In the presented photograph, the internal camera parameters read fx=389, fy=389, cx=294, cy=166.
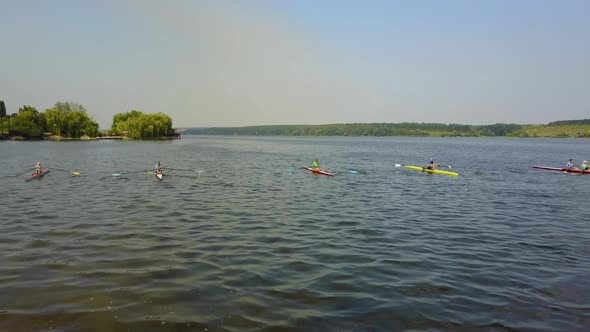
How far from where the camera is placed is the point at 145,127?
160500 mm

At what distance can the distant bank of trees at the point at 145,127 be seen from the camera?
16000cm

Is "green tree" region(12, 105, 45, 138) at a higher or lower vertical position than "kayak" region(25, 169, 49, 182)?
higher

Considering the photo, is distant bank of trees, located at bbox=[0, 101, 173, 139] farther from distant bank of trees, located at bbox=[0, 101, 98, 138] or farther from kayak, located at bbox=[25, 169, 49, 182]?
kayak, located at bbox=[25, 169, 49, 182]

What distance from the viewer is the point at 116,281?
11.3 m

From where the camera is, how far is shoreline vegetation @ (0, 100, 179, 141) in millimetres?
140750

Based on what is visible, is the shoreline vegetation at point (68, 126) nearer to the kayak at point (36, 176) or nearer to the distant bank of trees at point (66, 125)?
the distant bank of trees at point (66, 125)

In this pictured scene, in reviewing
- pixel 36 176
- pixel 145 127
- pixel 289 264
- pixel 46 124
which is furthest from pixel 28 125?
pixel 289 264

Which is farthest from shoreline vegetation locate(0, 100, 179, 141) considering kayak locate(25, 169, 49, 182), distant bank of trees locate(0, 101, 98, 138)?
kayak locate(25, 169, 49, 182)

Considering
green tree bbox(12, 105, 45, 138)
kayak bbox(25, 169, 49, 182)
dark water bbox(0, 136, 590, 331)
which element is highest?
green tree bbox(12, 105, 45, 138)

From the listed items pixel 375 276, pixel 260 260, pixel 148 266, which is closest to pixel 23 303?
pixel 148 266

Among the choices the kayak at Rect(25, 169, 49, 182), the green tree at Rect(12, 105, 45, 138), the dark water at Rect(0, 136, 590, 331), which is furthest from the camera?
the green tree at Rect(12, 105, 45, 138)

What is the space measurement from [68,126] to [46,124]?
8915 millimetres

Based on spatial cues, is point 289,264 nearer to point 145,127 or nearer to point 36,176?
point 36,176

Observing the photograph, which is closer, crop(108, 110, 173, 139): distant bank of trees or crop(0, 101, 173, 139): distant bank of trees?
crop(0, 101, 173, 139): distant bank of trees
